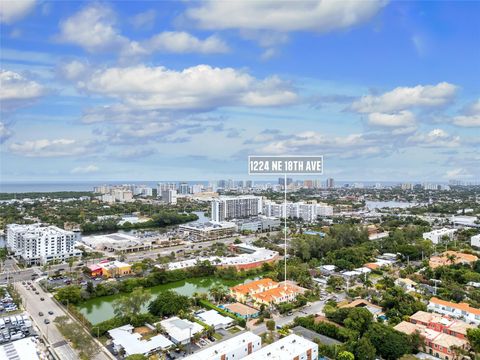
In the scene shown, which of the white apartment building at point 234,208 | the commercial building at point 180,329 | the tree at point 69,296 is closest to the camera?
the commercial building at point 180,329

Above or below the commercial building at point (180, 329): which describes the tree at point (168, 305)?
above

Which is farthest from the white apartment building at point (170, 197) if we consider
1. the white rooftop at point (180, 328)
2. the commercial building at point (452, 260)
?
the white rooftop at point (180, 328)

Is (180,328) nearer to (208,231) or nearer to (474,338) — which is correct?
(474,338)

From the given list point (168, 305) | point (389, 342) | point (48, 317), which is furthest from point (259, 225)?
point (389, 342)

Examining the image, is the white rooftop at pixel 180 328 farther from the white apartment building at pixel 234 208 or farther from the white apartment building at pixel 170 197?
the white apartment building at pixel 170 197

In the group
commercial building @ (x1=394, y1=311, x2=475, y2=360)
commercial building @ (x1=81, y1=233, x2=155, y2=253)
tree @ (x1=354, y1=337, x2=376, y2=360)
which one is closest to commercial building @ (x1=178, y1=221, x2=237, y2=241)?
commercial building @ (x1=81, y1=233, x2=155, y2=253)

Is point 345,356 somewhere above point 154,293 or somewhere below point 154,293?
above

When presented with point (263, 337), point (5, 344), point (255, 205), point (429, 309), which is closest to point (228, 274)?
point (263, 337)

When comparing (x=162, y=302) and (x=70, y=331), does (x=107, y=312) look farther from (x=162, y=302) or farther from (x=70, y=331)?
(x=70, y=331)
